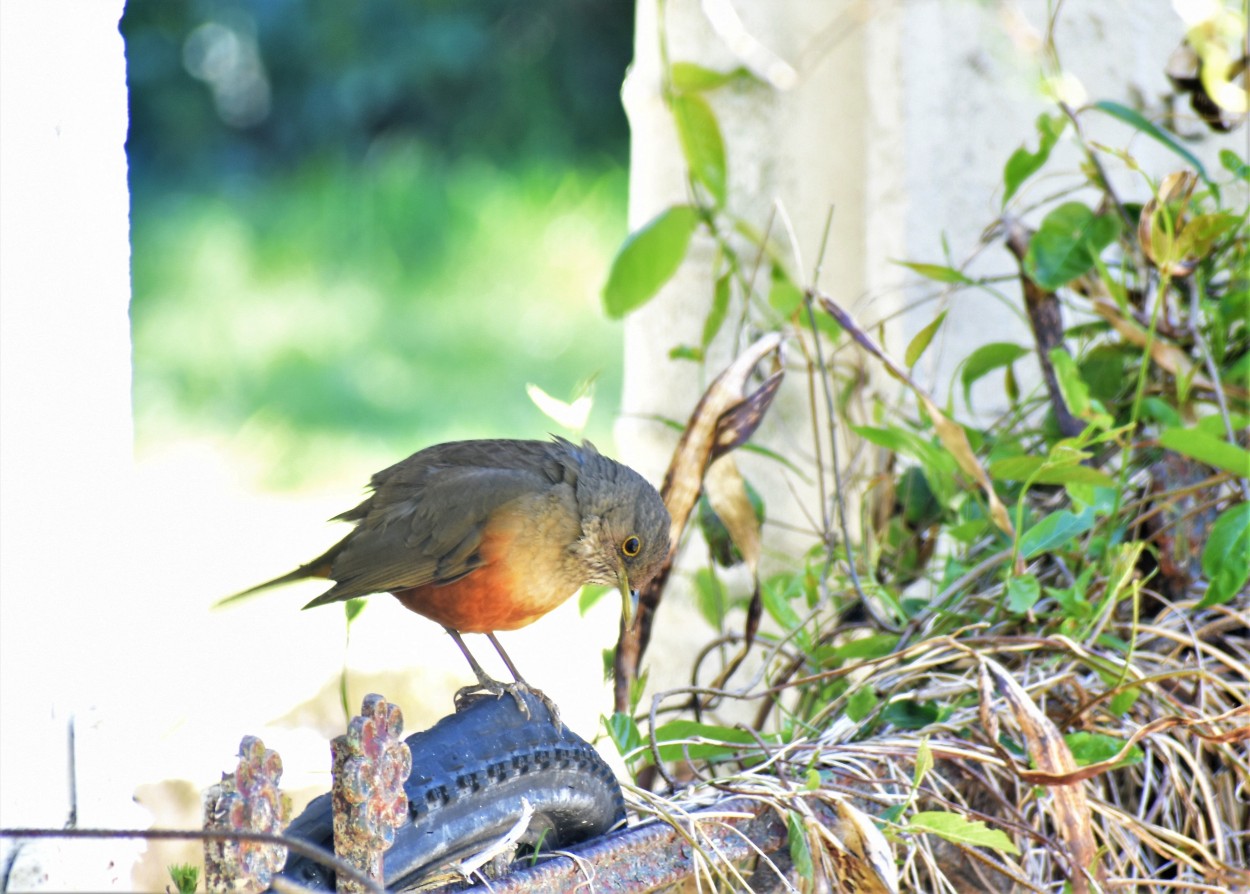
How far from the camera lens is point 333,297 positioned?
596cm

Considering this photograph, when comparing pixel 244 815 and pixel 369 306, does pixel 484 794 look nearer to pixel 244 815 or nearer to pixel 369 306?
pixel 244 815

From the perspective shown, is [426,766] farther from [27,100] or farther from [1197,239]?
[1197,239]

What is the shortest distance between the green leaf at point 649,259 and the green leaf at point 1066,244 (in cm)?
41

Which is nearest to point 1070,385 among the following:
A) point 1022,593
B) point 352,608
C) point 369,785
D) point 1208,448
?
point 1208,448

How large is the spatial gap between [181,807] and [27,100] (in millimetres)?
1508

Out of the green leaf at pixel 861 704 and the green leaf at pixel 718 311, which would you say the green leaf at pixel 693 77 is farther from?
the green leaf at pixel 861 704

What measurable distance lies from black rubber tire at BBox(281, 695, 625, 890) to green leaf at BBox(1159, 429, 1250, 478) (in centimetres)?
65

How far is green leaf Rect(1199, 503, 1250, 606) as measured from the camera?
4.34 ft

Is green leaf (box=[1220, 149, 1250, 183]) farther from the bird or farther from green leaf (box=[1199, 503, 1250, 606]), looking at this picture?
the bird

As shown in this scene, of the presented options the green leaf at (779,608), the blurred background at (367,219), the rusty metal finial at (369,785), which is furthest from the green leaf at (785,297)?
the blurred background at (367,219)

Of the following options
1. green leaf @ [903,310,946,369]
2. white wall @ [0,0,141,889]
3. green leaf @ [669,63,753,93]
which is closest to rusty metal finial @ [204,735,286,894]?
white wall @ [0,0,141,889]

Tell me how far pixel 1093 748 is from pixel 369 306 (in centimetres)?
505

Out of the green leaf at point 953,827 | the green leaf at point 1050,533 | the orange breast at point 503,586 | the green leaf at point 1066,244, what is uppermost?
the green leaf at point 1066,244

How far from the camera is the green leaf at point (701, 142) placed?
1693 mm
